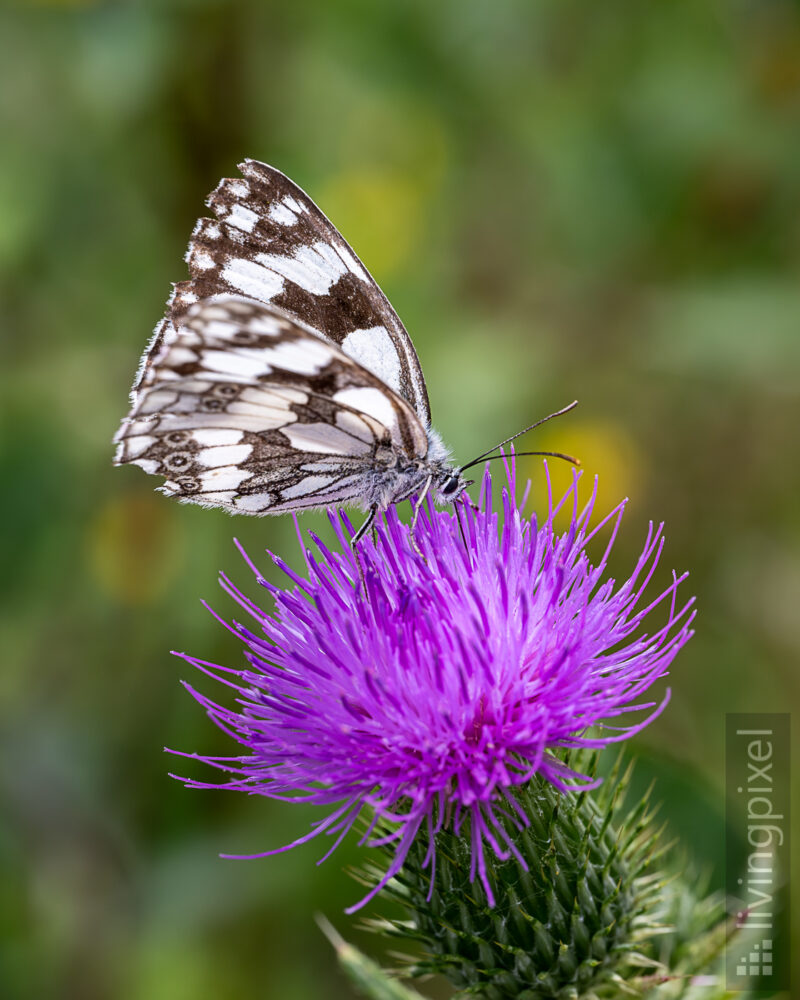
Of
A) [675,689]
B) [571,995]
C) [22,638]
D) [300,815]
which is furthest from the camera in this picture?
[675,689]

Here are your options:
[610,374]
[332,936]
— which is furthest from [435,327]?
[332,936]

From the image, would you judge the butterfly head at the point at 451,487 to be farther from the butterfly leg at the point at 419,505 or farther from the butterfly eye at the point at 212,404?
the butterfly eye at the point at 212,404

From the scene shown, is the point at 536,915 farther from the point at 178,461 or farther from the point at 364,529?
the point at 178,461

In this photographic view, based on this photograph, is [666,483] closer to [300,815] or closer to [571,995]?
[300,815]

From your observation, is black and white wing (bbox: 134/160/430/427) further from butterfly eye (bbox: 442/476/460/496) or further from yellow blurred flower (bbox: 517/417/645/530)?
yellow blurred flower (bbox: 517/417/645/530)

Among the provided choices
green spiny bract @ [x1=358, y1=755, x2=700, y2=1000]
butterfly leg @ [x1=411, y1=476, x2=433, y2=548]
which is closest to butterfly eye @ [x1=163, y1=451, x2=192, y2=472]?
butterfly leg @ [x1=411, y1=476, x2=433, y2=548]

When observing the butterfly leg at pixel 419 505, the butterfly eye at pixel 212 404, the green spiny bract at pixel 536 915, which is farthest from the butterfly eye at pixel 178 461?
the green spiny bract at pixel 536 915
